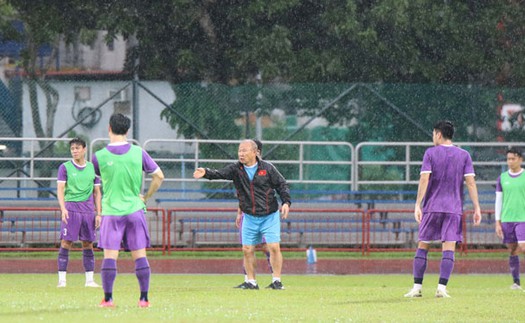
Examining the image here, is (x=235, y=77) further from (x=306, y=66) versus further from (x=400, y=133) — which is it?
(x=400, y=133)

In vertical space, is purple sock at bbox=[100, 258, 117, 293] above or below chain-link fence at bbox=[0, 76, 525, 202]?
below

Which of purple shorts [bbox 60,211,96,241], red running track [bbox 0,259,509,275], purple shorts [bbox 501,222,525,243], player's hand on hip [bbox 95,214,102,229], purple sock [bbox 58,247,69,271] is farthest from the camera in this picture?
red running track [bbox 0,259,509,275]

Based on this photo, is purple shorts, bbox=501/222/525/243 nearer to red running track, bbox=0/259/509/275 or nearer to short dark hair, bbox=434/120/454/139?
short dark hair, bbox=434/120/454/139

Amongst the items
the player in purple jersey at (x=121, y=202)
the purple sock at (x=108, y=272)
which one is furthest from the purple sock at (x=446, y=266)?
the purple sock at (x=108, y=272)

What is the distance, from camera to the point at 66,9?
32906mm

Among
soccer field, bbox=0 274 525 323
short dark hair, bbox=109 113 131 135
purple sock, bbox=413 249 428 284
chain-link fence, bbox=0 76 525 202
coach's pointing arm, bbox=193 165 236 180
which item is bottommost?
soccer field, bbox=0 274 525 323

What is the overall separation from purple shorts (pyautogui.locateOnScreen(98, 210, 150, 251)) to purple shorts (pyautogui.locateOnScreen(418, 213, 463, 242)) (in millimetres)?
3757

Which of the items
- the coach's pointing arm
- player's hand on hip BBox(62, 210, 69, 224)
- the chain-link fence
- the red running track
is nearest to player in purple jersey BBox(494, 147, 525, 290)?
the coach's pointing arm

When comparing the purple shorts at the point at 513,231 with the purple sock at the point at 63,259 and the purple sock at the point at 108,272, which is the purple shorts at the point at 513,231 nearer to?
the purple sock at the point at 63,259

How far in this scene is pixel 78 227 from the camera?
19.0m

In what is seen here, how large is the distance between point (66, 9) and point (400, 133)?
839 centimetres

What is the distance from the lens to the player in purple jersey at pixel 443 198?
15977 millimetres

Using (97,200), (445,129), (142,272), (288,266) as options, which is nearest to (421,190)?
(445,129)

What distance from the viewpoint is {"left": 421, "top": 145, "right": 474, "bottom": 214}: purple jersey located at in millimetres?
15992
